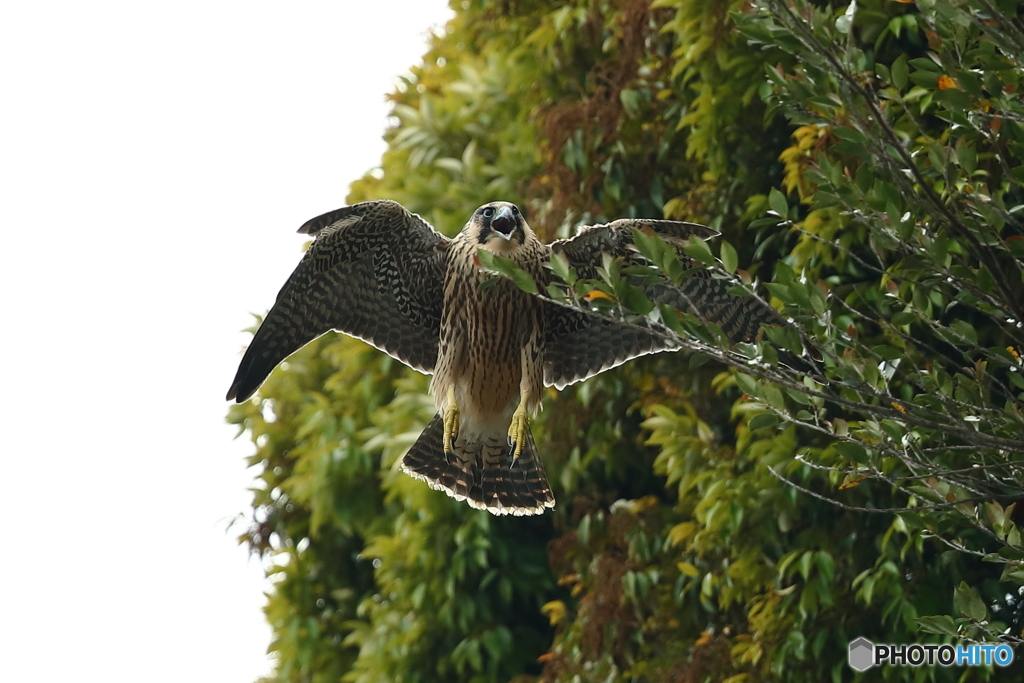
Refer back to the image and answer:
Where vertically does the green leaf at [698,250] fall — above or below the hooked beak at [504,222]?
below

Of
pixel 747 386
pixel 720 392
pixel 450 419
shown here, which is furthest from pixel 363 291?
pixel 720 392

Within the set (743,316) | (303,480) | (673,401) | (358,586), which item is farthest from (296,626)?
(743,316)

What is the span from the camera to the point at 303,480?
309 inches

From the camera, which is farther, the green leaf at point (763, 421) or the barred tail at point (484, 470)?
Result: the barred tail at point (484, 470)

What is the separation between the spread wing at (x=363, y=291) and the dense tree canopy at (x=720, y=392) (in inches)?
53.8

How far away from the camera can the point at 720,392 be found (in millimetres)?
5723

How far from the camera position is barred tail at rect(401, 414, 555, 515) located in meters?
4.59

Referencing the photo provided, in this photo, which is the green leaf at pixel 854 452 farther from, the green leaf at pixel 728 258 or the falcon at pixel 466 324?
the falcon at pixel 466 324

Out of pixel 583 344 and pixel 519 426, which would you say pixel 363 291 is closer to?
pixel 583 344

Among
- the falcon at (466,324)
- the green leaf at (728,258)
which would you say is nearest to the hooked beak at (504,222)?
the falcon at (466,324)

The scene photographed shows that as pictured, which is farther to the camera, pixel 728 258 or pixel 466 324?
pixel 466 324

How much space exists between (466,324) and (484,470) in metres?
0.63

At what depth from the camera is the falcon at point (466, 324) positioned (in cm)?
425

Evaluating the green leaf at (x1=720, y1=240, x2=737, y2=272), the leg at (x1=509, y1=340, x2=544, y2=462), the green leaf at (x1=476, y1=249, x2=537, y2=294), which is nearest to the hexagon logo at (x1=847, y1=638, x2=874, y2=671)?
the leg at (x1=509, y1=340, x2=544, y2=462)
